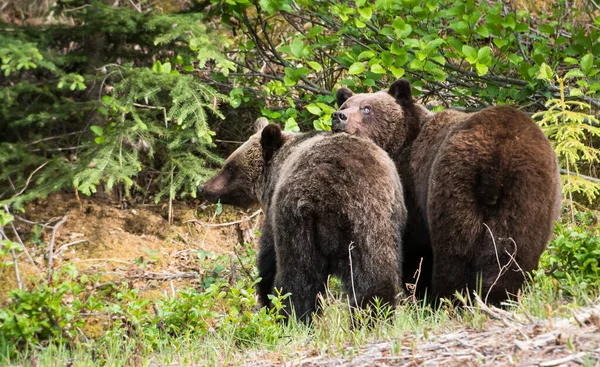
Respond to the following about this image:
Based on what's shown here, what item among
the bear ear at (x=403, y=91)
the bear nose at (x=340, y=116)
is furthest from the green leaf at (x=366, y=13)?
the bear nose at (x=340, y=116)

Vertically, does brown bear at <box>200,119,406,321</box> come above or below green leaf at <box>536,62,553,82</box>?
below

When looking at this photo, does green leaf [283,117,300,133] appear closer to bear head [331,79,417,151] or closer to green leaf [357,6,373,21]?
bear head [331,79,417,151]

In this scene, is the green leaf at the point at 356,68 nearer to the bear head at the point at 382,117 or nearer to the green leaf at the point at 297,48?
the bear head at the point at 382,117

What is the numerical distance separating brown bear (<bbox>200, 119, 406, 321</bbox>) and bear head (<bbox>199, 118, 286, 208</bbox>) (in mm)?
1342

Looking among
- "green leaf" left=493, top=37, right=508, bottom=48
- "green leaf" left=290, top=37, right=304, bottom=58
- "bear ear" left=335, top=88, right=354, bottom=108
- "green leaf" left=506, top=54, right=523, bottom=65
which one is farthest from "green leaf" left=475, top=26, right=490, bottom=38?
"green leaf" left=290, top=37, right=304, bottom=58

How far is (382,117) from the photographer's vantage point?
7.32 metres

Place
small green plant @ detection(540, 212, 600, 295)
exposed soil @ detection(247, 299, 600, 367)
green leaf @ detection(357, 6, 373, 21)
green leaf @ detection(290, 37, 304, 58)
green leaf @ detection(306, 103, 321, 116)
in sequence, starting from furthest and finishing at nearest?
green leaf @ detection(306, 103, 321, 116) → green leaf @ detection(290, 37, 304, 58) → green leaf @ detection(357, 6, 373, 21) → small green plant @ detection(540, 212, 600, 295) → exposed soil @ detection(247, 299, 600, 367)

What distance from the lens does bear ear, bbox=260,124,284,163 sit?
277 inches

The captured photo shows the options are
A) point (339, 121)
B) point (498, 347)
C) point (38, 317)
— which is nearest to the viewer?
point (498, 347)

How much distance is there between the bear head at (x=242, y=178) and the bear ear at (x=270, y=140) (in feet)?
0.03

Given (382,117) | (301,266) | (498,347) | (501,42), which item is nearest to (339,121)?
(382,117)

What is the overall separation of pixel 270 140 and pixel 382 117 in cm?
113

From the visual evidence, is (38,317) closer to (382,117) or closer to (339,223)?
(339,223)

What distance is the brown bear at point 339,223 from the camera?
18.2 feet
